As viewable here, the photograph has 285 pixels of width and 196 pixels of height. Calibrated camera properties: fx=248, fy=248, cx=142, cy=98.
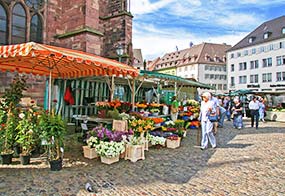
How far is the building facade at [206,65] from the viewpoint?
6047 cm

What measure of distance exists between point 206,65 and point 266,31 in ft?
54.6

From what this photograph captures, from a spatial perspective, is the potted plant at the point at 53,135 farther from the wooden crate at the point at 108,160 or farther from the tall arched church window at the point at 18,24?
the tall arched church window at the point at 18,24

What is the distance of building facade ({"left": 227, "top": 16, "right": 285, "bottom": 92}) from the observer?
41906mm

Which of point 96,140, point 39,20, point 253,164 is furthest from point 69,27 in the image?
point 253,164

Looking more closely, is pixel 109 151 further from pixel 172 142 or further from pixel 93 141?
pixel 172 142

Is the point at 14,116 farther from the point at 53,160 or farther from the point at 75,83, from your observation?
the point at 75,83

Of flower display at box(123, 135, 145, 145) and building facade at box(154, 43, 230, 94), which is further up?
building facade at box(154, 43, 230, 94)

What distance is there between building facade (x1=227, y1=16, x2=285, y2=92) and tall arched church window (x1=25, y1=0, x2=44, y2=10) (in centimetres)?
3715

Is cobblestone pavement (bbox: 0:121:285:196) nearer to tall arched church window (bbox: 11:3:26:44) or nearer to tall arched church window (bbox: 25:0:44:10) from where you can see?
tall arched church window (bbox: 11:3:26:44)

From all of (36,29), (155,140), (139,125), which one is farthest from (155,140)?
(36,29)

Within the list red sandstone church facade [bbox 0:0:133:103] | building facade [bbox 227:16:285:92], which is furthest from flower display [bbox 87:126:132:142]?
building facade [bbox 227:16:285:92]

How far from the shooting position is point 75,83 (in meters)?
12.8

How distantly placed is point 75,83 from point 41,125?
8.00 metres

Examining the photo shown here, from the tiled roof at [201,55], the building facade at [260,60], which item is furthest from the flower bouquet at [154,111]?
the tiled roof at [201,55]
